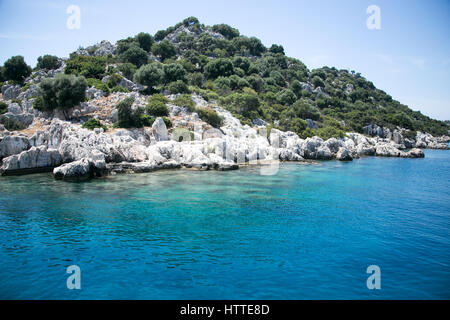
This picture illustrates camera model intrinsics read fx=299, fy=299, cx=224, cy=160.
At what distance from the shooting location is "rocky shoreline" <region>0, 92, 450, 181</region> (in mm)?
34000

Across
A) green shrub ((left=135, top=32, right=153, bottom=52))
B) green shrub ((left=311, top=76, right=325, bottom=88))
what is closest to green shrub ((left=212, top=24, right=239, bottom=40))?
green shrub ((left=135, top=32, right=153, bottom=52))

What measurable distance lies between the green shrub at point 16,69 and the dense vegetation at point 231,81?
0.22 metres

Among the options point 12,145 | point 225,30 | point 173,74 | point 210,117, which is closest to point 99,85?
point 173,74

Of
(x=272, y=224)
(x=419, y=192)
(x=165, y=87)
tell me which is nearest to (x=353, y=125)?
(x=165, y=87)

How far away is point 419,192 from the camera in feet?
97.1

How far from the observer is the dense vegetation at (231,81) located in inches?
2667

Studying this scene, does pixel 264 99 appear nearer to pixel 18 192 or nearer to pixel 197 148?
pixel 197 148

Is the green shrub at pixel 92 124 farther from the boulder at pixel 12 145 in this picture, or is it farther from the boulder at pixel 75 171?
the boulder at pixel 75 171

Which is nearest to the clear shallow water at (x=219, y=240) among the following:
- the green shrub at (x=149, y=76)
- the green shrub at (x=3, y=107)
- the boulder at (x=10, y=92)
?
the green shrub at (x=3, y=107)

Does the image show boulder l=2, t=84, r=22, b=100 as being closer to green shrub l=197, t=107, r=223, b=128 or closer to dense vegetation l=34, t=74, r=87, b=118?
dense vegetation l=34, t=74, r=87, b=118

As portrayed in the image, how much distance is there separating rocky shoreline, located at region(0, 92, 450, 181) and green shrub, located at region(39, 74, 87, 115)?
2837 mm

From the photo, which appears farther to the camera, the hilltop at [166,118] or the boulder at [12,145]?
the hilltop at [166,118]

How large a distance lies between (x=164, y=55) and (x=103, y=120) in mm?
65785

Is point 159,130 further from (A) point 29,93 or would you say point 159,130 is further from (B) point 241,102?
(A) point 29,93
